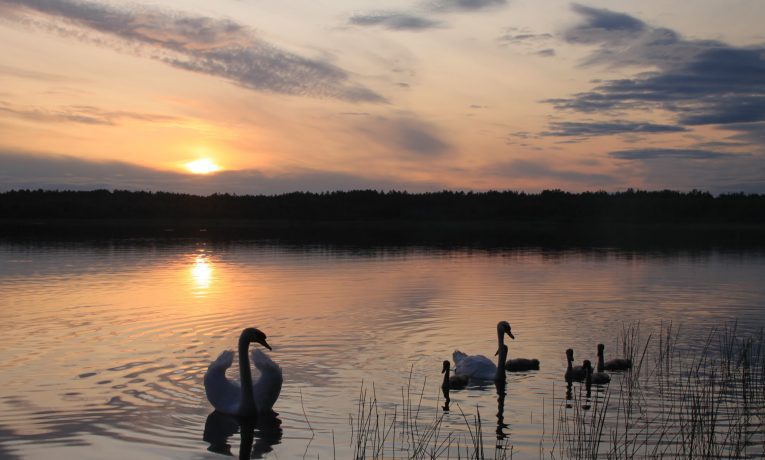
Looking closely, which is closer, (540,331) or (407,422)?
(407,422)

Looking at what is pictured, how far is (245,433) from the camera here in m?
10.7

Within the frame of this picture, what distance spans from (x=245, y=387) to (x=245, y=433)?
30.4 inches

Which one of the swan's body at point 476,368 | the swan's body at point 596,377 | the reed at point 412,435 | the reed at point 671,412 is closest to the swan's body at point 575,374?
the swan's body at point 596,377

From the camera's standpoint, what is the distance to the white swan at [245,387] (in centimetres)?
1127

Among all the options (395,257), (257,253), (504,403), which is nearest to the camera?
(504,403)

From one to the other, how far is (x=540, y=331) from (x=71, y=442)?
34.3 ft

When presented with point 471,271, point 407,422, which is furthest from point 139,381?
point 471,271

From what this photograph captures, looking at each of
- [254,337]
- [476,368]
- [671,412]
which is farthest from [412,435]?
[476,368]

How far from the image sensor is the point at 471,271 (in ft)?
105

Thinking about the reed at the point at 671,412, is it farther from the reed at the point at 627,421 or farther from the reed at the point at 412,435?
the reed at the point at 412,435

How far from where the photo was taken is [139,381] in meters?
13.0

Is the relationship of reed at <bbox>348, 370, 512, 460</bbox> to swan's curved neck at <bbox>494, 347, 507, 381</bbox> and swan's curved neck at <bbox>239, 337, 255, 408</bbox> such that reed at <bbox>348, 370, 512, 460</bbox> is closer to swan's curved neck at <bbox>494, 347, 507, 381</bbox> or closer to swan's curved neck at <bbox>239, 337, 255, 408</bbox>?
swan's curved neck at <bbox>239, 337, 255, 408</bbox>

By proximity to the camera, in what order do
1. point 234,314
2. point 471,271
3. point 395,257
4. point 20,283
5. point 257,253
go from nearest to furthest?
point 234,314
point 20,283
point 471,271
point 395,257
point 257,253

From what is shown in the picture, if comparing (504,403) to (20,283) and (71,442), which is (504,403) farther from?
(20,283)
